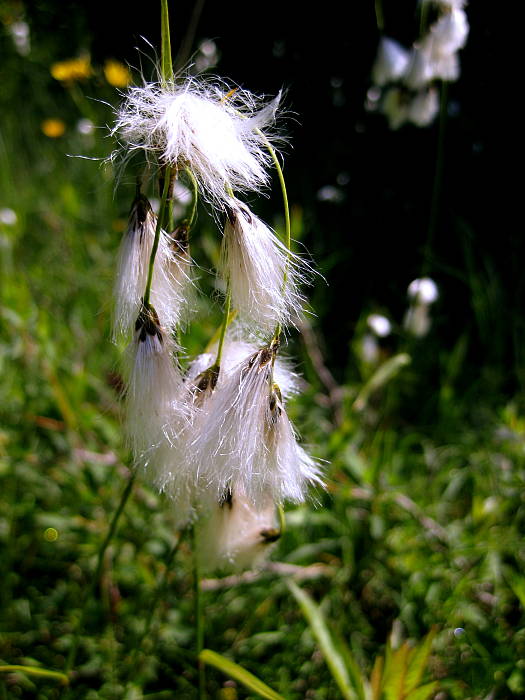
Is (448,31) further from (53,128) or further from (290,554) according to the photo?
(53,128)

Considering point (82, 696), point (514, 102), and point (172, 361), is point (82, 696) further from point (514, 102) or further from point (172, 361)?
point (514, 102)

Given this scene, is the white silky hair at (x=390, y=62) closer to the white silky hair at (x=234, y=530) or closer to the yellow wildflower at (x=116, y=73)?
the white silky hair at (x=234, y=530)

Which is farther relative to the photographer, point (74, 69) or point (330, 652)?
point (74, 69)

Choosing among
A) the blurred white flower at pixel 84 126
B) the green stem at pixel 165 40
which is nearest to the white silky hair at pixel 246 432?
the green stem at pixel 165 40

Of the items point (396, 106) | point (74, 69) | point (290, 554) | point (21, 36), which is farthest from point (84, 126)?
point (290, 554)

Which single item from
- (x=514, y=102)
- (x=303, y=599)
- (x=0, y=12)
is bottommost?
(x=303, y=599)

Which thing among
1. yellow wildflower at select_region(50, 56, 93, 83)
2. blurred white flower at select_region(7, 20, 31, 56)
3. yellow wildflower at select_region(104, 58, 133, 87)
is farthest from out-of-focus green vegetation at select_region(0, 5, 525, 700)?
blurred white flower at select_region(7, 20, 31, 56)

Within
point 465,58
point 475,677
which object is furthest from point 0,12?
point 475,677
